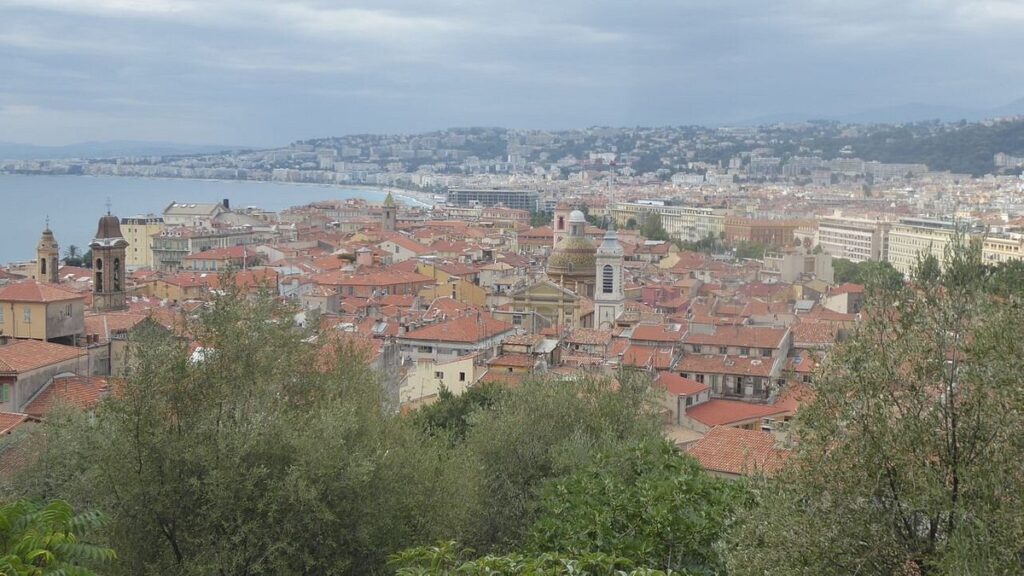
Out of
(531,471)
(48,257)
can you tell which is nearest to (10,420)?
(531,471)

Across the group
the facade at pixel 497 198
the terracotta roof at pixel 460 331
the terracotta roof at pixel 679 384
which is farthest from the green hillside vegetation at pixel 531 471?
the facade at pixel 497 198

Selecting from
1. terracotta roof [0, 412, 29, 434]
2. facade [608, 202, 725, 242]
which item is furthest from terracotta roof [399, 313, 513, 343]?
facade [608, 202, 725, 242]

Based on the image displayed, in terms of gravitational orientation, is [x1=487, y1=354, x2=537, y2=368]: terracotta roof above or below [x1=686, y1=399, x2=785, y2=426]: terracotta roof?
above

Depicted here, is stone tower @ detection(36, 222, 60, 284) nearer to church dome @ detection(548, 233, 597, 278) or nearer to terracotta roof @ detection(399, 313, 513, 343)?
terracotta roof @ detection(399, 313, 513, 343)

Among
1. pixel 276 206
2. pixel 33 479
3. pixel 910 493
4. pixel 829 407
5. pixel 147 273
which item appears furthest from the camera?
pixel 276 206

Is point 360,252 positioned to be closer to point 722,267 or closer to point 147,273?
point 147,273

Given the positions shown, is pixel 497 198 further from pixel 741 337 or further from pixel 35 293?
pixel 35 293

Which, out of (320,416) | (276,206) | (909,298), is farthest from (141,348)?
(276,206)
